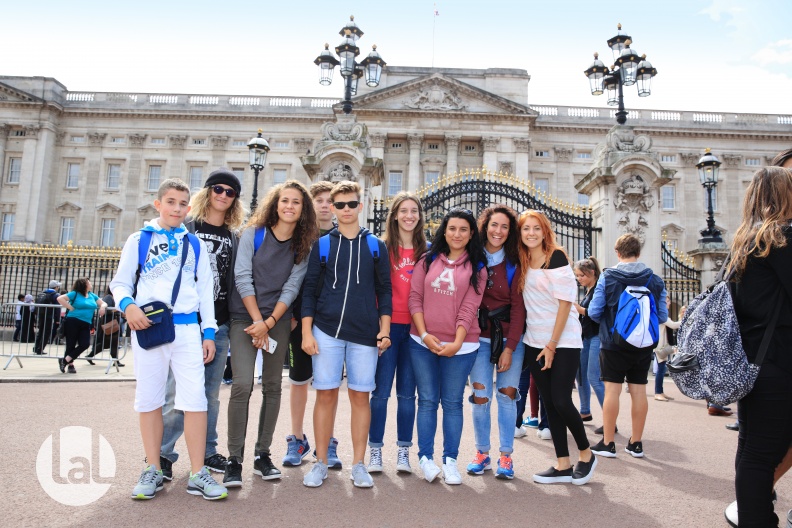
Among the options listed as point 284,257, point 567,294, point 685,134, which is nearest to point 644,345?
point 567,294

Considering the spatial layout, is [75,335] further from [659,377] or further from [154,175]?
[154,175]

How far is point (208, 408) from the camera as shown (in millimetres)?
4707

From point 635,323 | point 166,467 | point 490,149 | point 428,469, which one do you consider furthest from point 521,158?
point 166,467

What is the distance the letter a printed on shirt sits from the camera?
4.63m

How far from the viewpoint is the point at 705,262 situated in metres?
14.4

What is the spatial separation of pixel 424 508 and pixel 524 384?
3305mm

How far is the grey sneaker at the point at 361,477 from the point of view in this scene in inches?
165

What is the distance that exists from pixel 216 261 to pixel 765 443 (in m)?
4.15

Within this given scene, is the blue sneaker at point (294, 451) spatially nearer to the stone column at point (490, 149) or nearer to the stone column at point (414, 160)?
the stone column at point (414, 160)

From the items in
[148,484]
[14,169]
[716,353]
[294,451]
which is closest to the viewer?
[716,353]

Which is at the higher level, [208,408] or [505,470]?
[208,408]

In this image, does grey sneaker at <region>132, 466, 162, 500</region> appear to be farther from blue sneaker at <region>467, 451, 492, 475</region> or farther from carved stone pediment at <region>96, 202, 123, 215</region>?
carved stone pediment at <region>96, 202, 123, 215</region>

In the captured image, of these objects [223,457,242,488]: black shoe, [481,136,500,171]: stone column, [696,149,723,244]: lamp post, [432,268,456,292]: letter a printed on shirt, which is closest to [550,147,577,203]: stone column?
[481,136,500,171]: stone column

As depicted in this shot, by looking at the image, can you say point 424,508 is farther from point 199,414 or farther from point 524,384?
point 524,384
